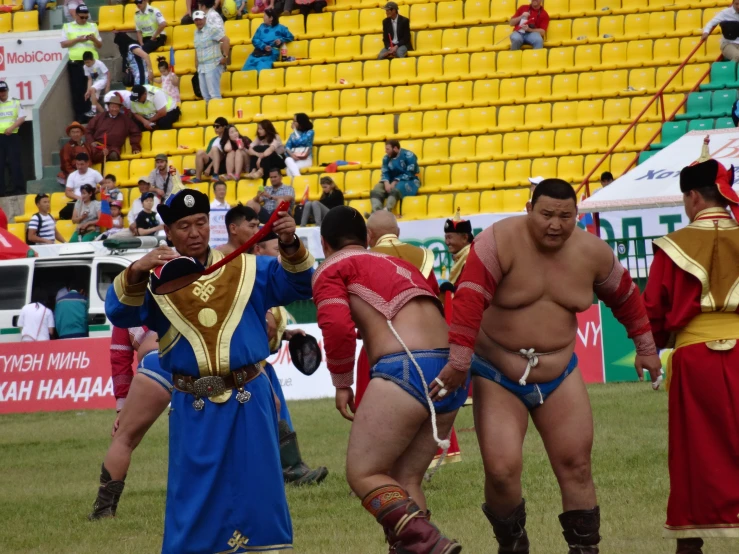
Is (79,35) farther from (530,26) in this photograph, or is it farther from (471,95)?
(530,26)

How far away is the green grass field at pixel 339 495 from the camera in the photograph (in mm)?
7938

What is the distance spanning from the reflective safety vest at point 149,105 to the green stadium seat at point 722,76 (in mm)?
9865

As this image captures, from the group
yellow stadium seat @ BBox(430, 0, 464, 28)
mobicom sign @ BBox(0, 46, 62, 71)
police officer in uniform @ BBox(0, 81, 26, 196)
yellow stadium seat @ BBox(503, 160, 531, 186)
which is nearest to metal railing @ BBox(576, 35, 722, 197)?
yellow stadium seat @ BBox(503, 160, 531, 186)

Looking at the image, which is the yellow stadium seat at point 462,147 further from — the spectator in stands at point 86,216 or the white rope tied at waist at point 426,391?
the white rope tied at waist at point 426,391

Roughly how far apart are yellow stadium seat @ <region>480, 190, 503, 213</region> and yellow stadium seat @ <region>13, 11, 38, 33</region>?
11374 millimetres

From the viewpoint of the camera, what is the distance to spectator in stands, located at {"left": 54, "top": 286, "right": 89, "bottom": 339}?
750 inches

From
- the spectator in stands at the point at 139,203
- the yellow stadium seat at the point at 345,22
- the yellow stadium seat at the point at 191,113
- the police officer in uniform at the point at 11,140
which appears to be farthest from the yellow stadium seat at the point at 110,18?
the spectator in stands at the point at 139,203

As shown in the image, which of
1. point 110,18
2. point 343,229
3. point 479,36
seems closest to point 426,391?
point 343,229

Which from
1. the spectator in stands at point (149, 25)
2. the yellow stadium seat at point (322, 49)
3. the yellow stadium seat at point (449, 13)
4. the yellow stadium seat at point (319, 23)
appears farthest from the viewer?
the spectator in stands at point (149, 25)

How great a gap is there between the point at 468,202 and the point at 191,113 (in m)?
6.69

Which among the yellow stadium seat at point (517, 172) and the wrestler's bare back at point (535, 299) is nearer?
the wrestler's bare back at point (535, 299)

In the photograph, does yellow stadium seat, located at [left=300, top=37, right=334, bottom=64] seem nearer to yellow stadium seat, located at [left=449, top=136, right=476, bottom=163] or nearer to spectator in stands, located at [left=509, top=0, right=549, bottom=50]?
spectator in stands, located at [left=509, top=0, right=549, bottom=50]

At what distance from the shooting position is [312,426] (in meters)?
14.1

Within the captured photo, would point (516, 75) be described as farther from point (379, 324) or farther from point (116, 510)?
point (379, 324)
